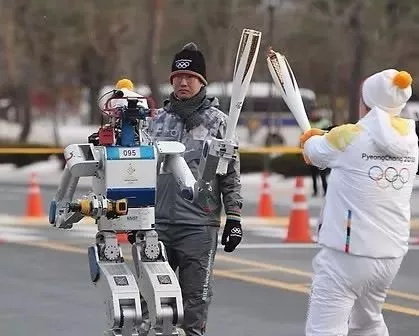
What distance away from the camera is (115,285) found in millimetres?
7316

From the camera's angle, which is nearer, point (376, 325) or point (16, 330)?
point (376, 325)

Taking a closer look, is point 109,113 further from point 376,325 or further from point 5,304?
point 5,304

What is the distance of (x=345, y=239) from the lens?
22.2 feet

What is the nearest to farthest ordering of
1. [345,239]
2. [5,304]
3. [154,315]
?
[345,239] → [154,315] → [5,304]

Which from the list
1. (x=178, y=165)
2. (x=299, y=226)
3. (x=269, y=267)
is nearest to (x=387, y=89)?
(x=178, y=165)

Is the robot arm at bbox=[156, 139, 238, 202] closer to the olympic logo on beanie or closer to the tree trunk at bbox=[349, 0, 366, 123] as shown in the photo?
the olympic logo on beanie

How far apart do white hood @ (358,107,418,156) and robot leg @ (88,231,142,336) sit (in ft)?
5.14

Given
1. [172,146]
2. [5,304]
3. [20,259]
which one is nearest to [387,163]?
[172,146]

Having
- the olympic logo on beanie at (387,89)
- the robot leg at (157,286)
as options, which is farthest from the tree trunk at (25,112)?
the olympic logo on beanie at (387,89)

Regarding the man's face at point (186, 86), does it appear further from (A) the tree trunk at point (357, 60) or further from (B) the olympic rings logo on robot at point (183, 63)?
(A) the tree trunk at point (357, 60)

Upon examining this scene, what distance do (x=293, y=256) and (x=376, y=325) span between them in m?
7.93

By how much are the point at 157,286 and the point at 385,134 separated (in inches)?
60.5

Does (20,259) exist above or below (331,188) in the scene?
below

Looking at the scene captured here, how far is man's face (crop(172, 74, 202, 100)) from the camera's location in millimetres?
7852
